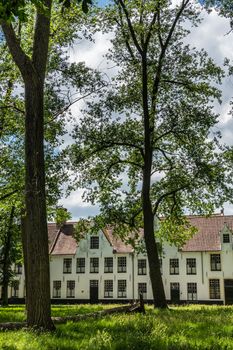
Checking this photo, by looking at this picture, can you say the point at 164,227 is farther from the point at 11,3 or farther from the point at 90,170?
the point at 11,3

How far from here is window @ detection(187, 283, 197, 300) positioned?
5659 cm

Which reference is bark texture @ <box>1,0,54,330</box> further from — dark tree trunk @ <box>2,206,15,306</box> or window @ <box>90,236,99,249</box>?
window @ <box>90,236,99,249</box>

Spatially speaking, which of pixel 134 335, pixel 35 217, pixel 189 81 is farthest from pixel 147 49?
pixel 134 335

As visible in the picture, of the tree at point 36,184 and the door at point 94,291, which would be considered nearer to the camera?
the tree at point 36,184

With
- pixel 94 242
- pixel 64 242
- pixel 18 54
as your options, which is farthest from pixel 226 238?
pixel 18 54

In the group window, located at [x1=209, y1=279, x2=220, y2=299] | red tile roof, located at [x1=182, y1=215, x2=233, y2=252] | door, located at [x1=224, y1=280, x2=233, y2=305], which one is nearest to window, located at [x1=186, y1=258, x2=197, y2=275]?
red tile roof, located at [x1=182, y1=215, x2=233, y2=252]

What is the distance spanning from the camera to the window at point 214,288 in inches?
2185

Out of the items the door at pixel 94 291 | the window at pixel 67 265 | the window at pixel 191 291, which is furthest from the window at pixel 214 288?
the window at pixel 67 265

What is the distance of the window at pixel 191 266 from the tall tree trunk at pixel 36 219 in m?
50.7

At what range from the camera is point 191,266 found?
58000 mm

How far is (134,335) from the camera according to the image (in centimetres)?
794

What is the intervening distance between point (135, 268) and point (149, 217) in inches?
1556

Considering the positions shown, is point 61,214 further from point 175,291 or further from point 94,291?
point 94,291

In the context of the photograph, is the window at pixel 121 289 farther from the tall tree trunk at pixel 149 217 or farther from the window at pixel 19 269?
the tall tree trunk at pixel 149 217
